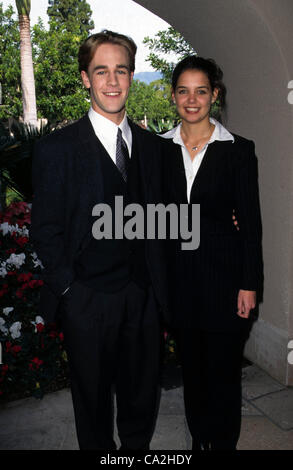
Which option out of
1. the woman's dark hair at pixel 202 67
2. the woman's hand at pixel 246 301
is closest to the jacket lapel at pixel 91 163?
the woman's dark hair at pixel 202 67

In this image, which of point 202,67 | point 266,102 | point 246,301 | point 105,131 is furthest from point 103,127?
point 266,102

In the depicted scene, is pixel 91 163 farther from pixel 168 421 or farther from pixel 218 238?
pixel 168 421

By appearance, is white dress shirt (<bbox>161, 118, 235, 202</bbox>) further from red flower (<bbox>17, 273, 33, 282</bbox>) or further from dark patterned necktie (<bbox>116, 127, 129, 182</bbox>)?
red flower (<bbox>17, 273, 33, 282</bbox>)

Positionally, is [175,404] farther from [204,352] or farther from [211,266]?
[211,266]

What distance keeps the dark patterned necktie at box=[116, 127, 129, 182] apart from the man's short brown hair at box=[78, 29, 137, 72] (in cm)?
42

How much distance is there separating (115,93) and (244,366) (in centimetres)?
290

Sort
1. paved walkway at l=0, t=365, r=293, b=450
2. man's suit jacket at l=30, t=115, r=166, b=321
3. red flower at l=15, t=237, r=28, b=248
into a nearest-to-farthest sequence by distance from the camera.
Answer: man's suit jacket at l=30, t=115, r=166, b=321, paved walkway at l=0, t=365, r=293, b=450, red flower at l=15, t=237, r=28, b=248

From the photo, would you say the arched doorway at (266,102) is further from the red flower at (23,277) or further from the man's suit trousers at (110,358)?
the red flower at (23,277)

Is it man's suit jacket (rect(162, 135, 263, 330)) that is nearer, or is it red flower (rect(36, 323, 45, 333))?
man's suit jacket (rect(162, 135, 263, 330))

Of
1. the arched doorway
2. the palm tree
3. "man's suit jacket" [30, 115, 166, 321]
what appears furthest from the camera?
the palm tree

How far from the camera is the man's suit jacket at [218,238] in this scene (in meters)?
2.34

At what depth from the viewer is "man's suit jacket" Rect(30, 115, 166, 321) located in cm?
221

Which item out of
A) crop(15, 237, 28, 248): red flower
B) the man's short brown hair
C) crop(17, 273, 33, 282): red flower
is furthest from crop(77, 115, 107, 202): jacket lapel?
crop(15, 237, 28, 248): red flower

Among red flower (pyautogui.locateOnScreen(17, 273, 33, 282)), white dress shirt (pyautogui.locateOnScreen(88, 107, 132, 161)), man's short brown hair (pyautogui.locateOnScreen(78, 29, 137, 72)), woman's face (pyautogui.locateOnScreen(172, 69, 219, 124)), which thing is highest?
man's short brown hair (pyautogui.locateOnScreen(78, 29, 137, 72))
